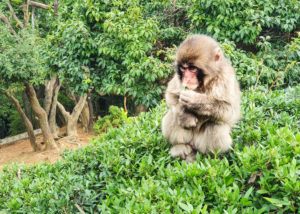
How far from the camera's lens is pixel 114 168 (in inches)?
138

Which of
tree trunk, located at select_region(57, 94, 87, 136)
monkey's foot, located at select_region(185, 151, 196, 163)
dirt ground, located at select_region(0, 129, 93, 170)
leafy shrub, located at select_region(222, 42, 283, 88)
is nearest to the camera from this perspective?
monkey's foot, located at select_region(185, 151, 196, 163)

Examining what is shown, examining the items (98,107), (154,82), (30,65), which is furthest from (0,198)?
(98,107)

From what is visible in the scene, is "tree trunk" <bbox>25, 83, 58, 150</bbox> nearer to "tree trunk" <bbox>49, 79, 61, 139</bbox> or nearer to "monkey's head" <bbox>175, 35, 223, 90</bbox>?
"tree trunk" <bbox>49, 79, 61, 139</bbox>

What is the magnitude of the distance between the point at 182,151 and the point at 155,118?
1.15 metres

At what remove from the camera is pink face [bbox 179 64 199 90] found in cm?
323

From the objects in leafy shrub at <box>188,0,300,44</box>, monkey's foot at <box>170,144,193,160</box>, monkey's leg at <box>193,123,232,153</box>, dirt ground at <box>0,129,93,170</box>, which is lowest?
dirt ground at <box>0,129,93,170</box>

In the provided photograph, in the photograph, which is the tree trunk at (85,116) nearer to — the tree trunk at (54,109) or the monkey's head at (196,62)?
the tree trunk at (54,109)

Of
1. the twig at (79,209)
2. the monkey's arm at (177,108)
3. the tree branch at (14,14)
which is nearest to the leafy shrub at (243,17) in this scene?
the monkey's arm at (177,108)

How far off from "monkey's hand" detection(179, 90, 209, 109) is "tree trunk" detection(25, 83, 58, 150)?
34.6ft

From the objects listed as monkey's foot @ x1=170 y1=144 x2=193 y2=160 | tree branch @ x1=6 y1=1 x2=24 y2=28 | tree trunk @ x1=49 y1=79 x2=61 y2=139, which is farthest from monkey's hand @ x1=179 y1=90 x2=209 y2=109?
tree trunk @ x1=49 y1=79 x2=61 y2=139

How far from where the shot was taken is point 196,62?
3.20 meters

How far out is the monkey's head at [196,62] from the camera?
3.20 m

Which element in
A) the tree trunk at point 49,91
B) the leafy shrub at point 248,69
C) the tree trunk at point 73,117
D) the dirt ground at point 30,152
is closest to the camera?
the leafy shrub at point 248,69

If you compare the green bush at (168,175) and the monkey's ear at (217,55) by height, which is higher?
the monkey's ear at (217,55)
